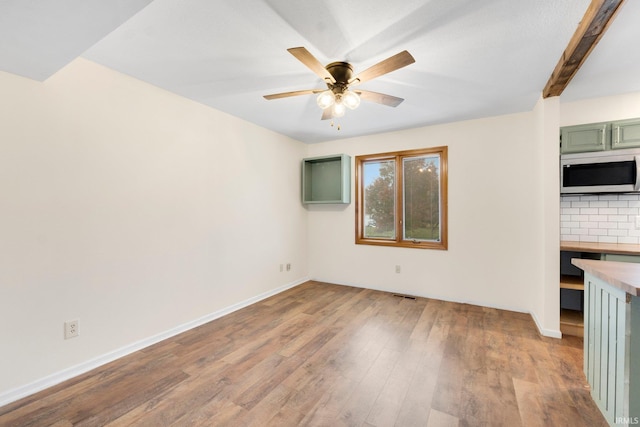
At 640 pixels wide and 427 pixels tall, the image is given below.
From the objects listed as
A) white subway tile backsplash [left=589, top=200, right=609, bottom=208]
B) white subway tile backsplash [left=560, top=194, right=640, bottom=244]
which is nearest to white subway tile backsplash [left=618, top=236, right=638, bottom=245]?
white subway tile backsplash [left=560, top=194, right=640, bottom=244]

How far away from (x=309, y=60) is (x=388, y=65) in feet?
1.67

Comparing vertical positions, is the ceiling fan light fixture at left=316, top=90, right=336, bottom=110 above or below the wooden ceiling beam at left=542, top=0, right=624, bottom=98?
below

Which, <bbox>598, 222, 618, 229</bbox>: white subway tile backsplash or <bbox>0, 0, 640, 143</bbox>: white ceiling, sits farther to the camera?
<bbox>598, 222, 618, 229</bbox>: white subway tile backsplash

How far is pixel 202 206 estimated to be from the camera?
3.05m

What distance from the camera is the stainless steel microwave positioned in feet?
8.64

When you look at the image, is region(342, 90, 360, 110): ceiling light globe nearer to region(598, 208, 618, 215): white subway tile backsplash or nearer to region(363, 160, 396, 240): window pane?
region(363, 160, 396, 240): window pane

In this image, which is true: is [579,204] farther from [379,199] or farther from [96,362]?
[96,362]

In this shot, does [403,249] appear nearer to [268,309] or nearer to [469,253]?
[469,253]

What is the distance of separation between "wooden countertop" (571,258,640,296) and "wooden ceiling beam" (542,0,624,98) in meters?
1.43

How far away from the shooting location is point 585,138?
9.16 feet

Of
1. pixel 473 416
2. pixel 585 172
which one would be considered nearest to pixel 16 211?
pixel 473 416

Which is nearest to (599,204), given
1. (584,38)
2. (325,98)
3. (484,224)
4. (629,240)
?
(629,240)

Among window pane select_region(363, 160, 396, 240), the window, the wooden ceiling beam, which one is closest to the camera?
the wooden ceiling beam

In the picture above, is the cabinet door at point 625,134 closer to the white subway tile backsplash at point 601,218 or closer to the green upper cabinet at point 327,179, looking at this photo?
the white subway tile backsplash at point 601,218
